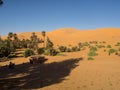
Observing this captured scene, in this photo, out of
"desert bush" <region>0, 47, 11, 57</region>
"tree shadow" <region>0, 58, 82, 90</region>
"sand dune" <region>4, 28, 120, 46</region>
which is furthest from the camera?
"sand dune" <region>4, 28, 120, 46</region>

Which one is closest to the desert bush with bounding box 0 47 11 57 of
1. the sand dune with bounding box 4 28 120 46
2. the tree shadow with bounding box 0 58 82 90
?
the tree shadow with bounding box 0 58 82 90

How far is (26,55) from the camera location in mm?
37000

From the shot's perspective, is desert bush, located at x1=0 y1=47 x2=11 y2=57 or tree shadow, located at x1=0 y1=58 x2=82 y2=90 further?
desert bush, located at x1=0 y1=47 x2=11 y2=57

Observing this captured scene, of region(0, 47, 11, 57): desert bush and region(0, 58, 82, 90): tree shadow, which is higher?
region(0, 47, 11, 57): desert bush

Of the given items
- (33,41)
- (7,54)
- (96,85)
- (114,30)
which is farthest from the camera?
(114,30)

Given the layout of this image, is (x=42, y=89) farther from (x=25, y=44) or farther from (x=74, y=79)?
(x=25, y=44)

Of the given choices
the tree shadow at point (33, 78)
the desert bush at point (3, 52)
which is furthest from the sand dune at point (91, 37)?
the tree shadow at point (33, 78)

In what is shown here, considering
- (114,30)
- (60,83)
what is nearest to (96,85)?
(60,83)

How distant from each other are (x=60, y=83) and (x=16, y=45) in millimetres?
44894

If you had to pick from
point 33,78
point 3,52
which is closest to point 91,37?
point 3,52

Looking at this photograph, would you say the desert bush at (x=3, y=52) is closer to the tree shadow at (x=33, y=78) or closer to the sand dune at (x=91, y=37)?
the tree shadow at (x=33, y=78)

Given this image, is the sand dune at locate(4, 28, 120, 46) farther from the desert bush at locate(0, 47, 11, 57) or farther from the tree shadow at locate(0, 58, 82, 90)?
the tree shadow at locate(0, 58, 82, 90)

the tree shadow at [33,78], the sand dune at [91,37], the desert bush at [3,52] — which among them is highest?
the sand dune at [91,37]

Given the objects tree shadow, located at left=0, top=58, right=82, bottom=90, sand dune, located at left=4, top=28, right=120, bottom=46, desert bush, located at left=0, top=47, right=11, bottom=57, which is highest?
sand dune, located at left=4, top=28, right=120, bottom=46
